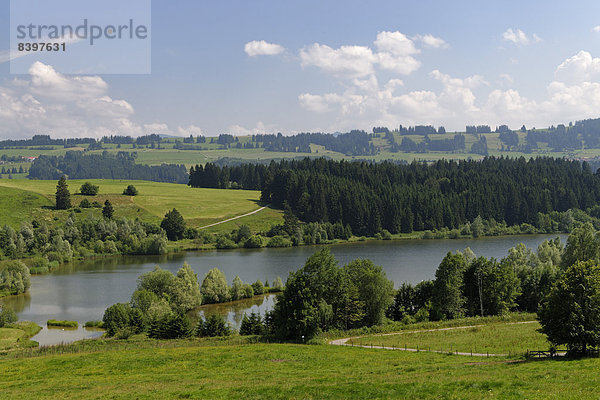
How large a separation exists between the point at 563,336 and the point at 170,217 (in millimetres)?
133443

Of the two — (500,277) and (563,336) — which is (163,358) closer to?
(563,336)

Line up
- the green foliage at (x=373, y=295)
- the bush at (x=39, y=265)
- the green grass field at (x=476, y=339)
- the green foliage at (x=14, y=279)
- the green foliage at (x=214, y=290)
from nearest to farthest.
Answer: the green grass field at (x=476, y=339) < the green foliage at (x=373, y=295) < the green foliage at (x=214, y=290) < the green foliage at (x=14, y=279) < the bush at (x=39, y=265)

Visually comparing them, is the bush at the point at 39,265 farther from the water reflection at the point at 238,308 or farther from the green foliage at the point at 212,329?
the green foliage at the point at 212,329

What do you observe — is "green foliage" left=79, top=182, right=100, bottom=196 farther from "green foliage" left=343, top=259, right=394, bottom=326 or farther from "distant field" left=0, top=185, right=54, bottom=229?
"green foliage" left=343, top=259, right=394, bottom=326

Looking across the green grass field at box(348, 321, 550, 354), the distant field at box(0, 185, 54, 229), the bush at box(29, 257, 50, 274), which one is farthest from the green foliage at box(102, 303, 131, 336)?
the distant field at box(0, 185, 54, 229)

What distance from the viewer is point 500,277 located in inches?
2645

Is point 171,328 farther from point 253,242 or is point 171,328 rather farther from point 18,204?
point 18,204

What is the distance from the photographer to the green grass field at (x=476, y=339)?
4291 centimetres

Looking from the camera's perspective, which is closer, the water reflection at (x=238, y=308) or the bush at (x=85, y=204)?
the water reflection at (x=238, y=308)

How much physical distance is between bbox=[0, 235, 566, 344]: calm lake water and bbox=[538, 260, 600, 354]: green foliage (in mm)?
46110

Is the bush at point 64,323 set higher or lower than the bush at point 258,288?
lower

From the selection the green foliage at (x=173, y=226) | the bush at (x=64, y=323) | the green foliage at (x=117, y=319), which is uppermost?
the green foliage at (x=173, y=226)

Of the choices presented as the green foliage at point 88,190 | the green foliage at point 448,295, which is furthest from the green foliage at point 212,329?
the green foliage at point 88,190

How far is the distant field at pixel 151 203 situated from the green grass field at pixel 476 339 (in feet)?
385
